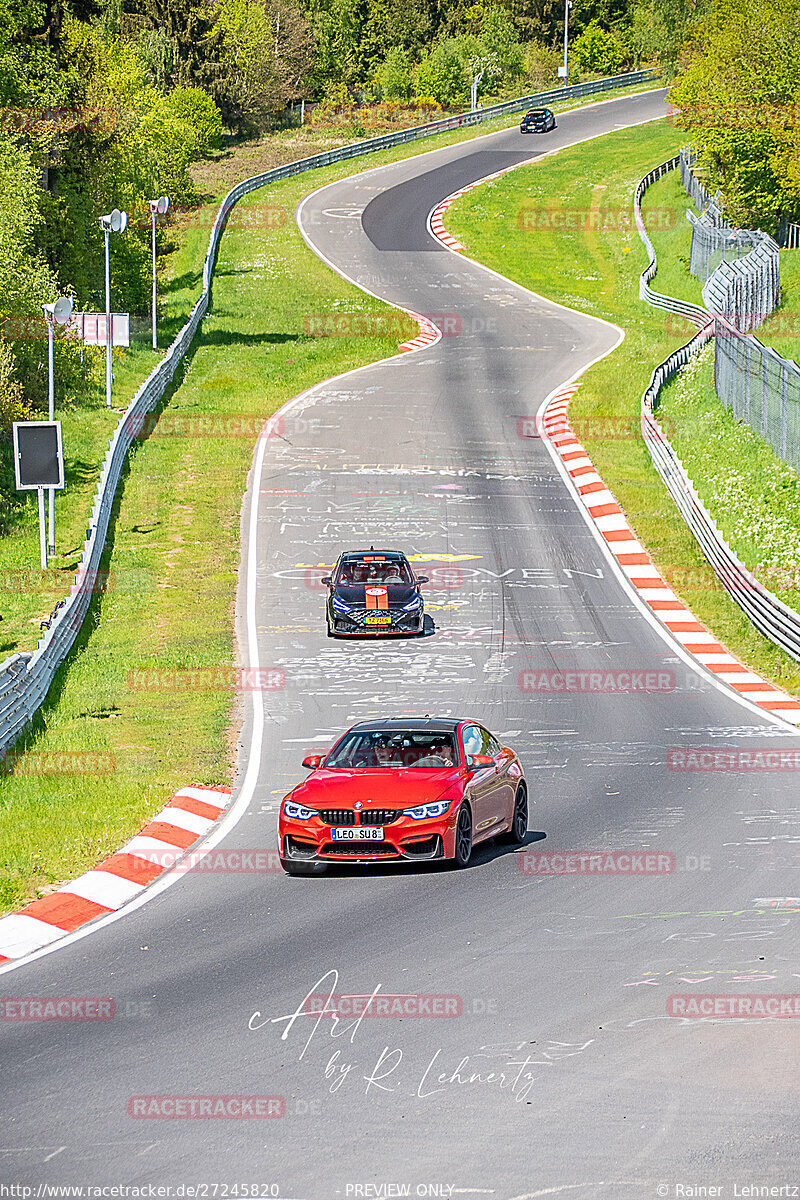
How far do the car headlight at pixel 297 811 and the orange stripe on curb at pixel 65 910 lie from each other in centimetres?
190

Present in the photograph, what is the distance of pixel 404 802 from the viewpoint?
13781mm

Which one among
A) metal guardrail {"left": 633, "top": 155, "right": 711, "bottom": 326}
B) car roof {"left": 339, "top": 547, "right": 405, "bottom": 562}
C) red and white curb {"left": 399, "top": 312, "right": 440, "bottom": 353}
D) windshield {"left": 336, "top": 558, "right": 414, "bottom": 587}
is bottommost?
red and white curb {"left": 399, "top": 312, "right": 440, "bottom": 353}

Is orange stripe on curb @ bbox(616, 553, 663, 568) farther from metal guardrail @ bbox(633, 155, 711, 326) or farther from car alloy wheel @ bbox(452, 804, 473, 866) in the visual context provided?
metal guardrail @ bbox(633, 155, 711, 326)

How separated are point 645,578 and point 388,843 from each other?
18.1m

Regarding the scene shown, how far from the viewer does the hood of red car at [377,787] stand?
45.4 feet

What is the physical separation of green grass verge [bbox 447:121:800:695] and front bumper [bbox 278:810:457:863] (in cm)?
1208

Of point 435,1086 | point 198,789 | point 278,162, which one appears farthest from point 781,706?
point 278,162

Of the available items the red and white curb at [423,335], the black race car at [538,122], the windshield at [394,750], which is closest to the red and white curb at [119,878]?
the windshield at [394,750]

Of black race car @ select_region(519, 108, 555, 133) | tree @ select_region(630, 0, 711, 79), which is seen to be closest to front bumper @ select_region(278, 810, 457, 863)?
black race car @ select_region(519, 108, 555, 133)

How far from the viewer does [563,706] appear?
2205 cm

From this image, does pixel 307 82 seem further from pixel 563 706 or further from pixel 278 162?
pixel 563 706

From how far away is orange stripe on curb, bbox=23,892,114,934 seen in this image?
1262 cm

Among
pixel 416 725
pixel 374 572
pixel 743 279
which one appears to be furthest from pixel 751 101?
pixel 416 725

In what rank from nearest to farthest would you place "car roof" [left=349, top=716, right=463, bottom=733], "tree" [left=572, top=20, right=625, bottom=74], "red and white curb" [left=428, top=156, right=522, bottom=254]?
"car roof" [left=349, top=716, right=463, bottom=733]
"red and white curb" [left=428, top=156, right=522, bottom=254]
"tree" [left=572, top=20, right=625, bottom=74]
